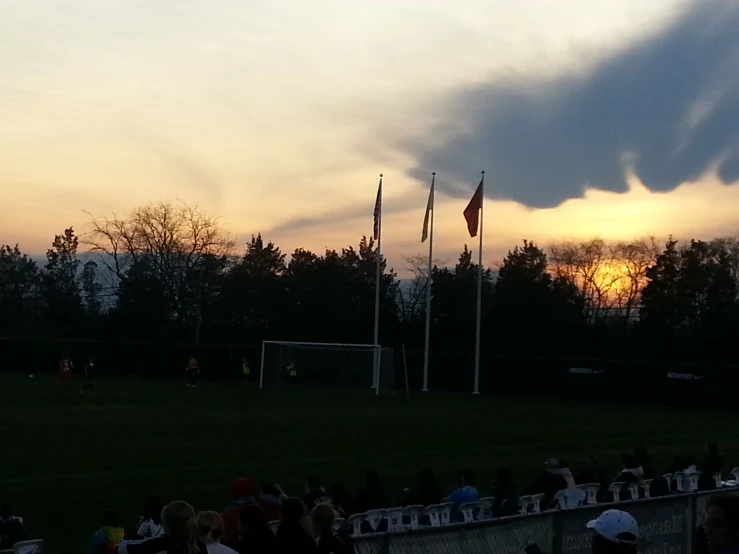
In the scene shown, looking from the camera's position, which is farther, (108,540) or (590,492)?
(590,492)

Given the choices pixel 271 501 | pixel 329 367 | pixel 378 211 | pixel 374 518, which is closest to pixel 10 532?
pixel 271 501

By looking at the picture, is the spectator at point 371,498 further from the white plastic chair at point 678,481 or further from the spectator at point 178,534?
the spectator at point 178,534

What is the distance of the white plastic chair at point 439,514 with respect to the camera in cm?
1116

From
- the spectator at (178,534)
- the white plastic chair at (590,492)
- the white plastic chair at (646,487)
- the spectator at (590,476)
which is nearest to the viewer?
the spectator at (178,534)

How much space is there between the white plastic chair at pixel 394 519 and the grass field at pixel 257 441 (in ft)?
16.3

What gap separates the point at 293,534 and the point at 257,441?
2075cm

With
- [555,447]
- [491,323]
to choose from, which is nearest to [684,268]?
[491,323]

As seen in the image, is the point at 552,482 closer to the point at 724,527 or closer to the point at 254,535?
the point at 254,535

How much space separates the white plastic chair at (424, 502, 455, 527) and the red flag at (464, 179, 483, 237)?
4171cm

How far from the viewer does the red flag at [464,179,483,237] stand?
52.8 meters

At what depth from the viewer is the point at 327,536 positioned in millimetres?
7371

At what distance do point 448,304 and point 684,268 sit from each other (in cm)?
1829

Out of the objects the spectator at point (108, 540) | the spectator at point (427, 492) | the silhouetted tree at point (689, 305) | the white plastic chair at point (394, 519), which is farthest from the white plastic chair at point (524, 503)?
the silhouetted tree at point (689, 305)

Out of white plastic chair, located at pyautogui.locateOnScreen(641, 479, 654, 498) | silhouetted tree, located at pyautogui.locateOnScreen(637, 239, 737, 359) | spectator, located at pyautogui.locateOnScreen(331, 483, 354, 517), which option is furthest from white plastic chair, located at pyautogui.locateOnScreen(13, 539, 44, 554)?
silhouetted tree, located at pyautogui.locateOnScreen(637, 239, 737, 359)
